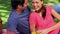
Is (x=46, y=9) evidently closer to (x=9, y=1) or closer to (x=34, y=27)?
(x=34, y=27)

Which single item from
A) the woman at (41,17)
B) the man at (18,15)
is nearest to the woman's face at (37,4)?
the woman at (41,17)

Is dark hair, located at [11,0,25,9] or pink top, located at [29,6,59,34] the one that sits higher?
dark hair, located at [11,0,25,9]

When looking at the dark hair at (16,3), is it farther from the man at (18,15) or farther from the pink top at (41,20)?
the pink top at (41,20)

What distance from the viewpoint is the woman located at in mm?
2168

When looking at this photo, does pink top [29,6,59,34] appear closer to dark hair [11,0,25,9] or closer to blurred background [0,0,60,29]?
blurred background [0,0,60,29]

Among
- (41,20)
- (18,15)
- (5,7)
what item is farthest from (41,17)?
(5,7)

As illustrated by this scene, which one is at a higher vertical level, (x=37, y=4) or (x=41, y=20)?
(x=37, y=4)

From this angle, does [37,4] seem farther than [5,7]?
No

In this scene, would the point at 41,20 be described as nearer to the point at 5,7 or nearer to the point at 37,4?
the point at 37,4

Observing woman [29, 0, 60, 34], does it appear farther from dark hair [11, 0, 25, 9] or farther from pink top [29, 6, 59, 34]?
dark hair [11, 0, 25, 9]

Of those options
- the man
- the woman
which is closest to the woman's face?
the woman

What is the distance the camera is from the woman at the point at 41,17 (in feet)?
7.11

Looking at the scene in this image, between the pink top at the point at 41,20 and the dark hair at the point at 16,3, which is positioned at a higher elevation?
the dark hair at the point at 16,3

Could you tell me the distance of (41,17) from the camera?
2199mm
